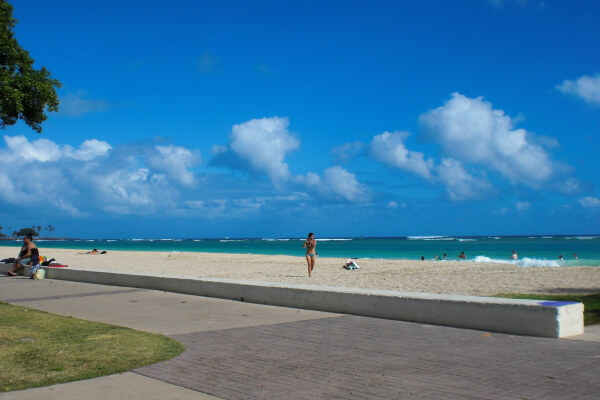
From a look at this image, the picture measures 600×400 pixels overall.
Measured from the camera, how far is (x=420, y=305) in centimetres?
849

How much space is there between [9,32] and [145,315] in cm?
521

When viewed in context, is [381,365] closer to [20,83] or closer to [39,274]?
[20,83]

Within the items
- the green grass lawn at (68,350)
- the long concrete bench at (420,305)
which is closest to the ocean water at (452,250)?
the long concrete bench at (420,305)

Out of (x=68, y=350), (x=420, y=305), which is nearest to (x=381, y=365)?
(x=420, y=305)

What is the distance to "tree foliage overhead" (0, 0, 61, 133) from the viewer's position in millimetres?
7773

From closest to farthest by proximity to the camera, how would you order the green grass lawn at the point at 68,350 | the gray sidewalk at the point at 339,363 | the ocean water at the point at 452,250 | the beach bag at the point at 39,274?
the gray sidewalk at the point at 339,363, the green grass lawn at the point at 68,350, the beach bag at the point at 39,274, the ocean water at the point at 452,250

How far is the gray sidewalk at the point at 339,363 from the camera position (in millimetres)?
4812

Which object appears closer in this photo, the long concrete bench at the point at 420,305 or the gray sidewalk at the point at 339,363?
the gray sidewalk at the point at 339,363

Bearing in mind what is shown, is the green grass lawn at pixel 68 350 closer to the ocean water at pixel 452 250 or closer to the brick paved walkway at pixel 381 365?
the brick paved walkway at pixel 381 365

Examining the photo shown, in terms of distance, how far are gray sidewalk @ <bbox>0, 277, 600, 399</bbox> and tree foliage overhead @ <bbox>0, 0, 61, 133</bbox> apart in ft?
11.5

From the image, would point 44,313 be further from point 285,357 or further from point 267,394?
point 267,394

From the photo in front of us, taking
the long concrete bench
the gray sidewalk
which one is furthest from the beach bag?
the gray sidewalk

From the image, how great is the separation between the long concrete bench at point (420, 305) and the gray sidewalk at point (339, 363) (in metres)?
0.24

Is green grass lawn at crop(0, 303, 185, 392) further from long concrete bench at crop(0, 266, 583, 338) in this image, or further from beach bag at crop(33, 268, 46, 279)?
beach bag at crop(33, 268, 46, 279)
